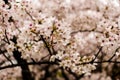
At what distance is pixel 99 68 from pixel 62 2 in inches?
367

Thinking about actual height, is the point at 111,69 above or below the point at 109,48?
below

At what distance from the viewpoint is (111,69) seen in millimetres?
20922

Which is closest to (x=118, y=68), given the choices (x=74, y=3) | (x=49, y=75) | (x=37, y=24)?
(x=49, y=75)

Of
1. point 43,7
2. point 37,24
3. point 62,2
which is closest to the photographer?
point 37,24

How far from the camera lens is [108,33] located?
9.05 m

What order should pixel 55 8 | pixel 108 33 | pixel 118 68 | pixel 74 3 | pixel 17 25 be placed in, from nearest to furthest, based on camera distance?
pixel 108 33 < pixel 17 25 < pixel 55 8 < pixel 74 3 < pixel 118 68

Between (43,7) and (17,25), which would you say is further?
(43,7)

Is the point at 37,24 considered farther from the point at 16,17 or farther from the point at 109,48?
the point at 109,48

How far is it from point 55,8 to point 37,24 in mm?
5802

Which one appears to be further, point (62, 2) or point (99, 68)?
point (99, 68)

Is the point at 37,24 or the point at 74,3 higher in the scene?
the point at 37,24

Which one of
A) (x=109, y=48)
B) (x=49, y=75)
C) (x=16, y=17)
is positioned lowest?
(x=49, y=75)

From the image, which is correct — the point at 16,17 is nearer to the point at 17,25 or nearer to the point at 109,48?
the point at 17,25

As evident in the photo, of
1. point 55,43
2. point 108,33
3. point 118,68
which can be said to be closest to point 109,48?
point 108,33
